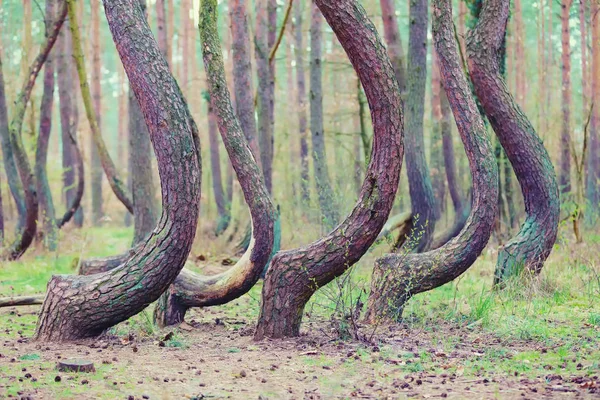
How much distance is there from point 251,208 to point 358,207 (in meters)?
1.49

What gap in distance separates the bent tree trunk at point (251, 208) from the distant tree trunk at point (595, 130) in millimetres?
8875

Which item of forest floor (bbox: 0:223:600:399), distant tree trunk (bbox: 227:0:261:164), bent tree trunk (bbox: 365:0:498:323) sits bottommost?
forest floor (bbox: 0:223:600:399)

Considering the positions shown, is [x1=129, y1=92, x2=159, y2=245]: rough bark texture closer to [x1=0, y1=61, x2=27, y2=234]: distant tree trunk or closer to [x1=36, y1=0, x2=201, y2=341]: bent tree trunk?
[x1=0, y1=61, x2=27, y2=234]: distant tree trunk

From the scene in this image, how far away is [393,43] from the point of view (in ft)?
39.8

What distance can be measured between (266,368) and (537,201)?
14.3ft

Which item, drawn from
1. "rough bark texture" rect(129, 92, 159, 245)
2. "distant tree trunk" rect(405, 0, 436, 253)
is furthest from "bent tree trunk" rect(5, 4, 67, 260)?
"distant tree trunk" rect(405, 0, 436, 253)

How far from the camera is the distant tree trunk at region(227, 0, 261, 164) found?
10898mm

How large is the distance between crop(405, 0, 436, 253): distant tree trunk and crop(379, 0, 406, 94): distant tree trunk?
0.17 meters

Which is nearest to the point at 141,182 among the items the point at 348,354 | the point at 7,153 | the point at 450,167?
the point at 7,153

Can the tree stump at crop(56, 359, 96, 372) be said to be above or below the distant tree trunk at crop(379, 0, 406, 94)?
below

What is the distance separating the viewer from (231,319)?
25.2 ft

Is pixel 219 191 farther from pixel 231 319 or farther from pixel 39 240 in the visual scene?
pixel 231 319

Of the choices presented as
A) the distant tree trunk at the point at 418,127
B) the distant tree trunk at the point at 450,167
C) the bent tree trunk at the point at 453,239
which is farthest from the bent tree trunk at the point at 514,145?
the distant tree trunk at the point at 450,167

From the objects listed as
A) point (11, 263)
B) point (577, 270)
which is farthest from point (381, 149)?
point (11, 263)
